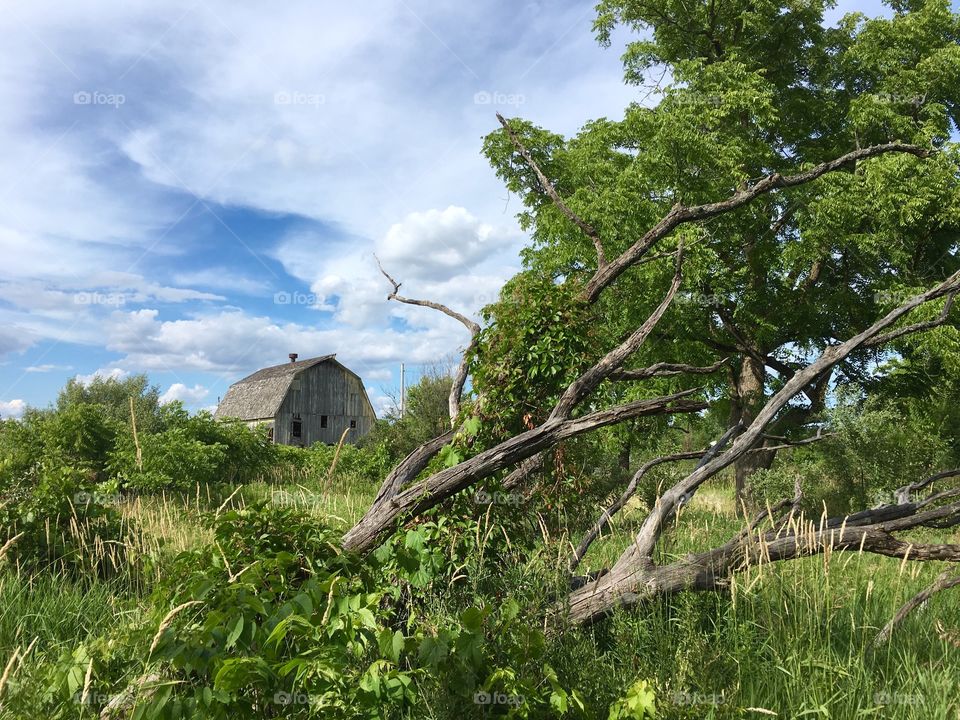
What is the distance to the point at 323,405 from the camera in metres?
39.7

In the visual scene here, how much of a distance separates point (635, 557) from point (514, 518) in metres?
1.17

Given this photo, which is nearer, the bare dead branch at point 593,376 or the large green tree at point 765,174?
the bare dead branch at point 593,376

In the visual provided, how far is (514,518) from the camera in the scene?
5.38m

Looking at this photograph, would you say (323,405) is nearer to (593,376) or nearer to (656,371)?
(656,371)

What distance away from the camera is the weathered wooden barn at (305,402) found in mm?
37469

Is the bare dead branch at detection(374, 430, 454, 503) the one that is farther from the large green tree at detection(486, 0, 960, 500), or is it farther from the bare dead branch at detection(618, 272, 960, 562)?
the large green tree at detection(486, 0, 960, 500)

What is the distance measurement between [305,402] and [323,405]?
52.8 inches

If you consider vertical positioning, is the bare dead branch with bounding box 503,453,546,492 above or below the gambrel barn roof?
below

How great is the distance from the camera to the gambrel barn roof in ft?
123

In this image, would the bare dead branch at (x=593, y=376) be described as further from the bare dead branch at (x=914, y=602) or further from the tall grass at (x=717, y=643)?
the bare dead branch at (x=914, y=602)

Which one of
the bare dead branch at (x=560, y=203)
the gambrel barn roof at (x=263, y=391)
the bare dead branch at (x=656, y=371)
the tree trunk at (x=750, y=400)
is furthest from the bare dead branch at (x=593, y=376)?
the gambrel barn roof at (x=263, y=391)

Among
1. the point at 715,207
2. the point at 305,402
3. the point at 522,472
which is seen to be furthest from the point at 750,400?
the point at 305,402

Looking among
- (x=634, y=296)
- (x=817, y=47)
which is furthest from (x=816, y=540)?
(x=817, y=47)

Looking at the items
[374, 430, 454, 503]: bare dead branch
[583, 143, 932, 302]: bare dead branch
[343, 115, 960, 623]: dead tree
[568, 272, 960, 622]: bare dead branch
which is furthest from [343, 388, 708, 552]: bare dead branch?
[583, 143, 932, 302]: bare dead branch
